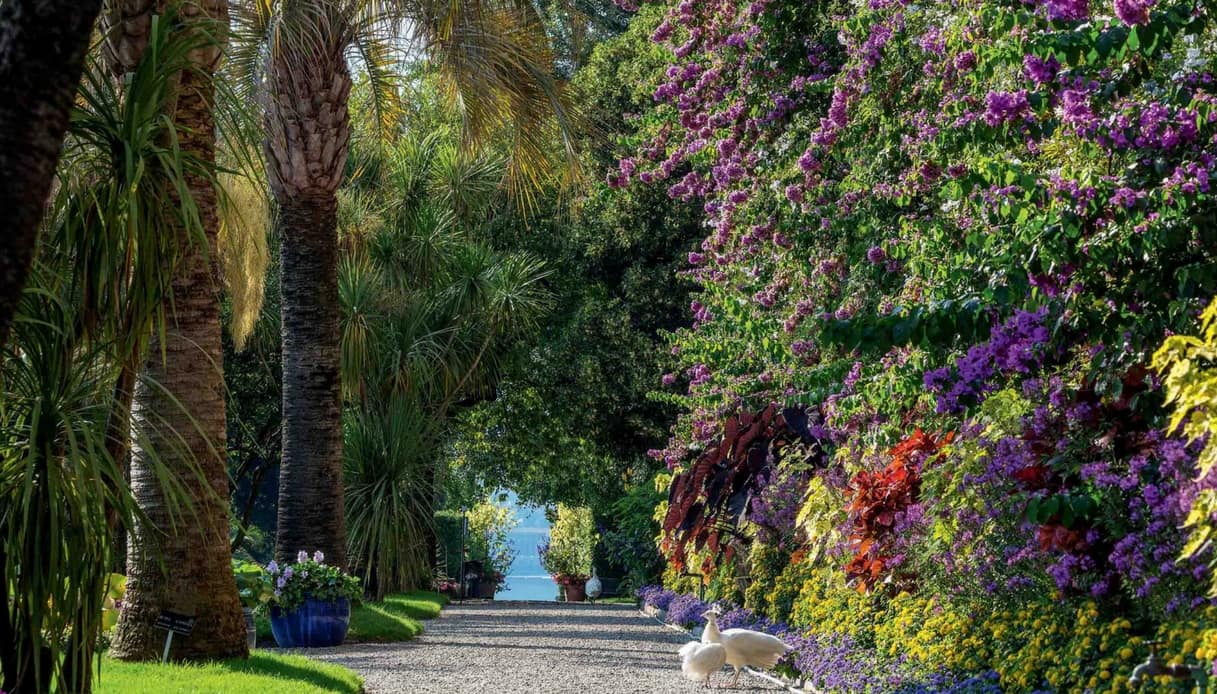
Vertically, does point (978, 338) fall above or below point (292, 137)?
below

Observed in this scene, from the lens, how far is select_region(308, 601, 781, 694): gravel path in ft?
31.1

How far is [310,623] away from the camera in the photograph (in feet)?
40.3

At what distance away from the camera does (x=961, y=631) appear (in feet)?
24.1

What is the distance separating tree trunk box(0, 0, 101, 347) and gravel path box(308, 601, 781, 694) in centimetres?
642

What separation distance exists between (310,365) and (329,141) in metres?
2.15

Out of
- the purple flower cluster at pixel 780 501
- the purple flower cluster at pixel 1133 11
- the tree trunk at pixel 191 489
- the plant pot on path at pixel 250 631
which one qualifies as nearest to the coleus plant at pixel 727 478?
the purple flower cluster at pixel 780 501

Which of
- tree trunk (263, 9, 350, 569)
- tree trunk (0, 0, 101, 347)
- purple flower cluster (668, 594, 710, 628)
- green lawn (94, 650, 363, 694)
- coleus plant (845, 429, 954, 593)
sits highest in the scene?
tree trunk (263, 9, 350, 569)

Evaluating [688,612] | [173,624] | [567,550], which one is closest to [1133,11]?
[173,624]

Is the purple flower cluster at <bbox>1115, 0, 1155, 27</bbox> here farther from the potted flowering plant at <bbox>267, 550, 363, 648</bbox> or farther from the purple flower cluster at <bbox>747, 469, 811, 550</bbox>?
the potted flowering plant at <bbox>267, 550, 363, 648</bbox>

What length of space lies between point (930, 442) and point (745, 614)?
422 cm

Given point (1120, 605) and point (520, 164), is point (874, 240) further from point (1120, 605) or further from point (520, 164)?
point (520, 164)

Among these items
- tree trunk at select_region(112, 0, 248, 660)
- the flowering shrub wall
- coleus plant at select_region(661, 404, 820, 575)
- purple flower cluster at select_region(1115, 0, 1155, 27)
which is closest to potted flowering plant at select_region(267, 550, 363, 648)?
tree trunk at select_region(112, 0, 248, 660)

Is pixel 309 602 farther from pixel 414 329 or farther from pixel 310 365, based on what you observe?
pixel 414 329

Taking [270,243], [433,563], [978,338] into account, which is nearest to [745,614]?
[978,338]
